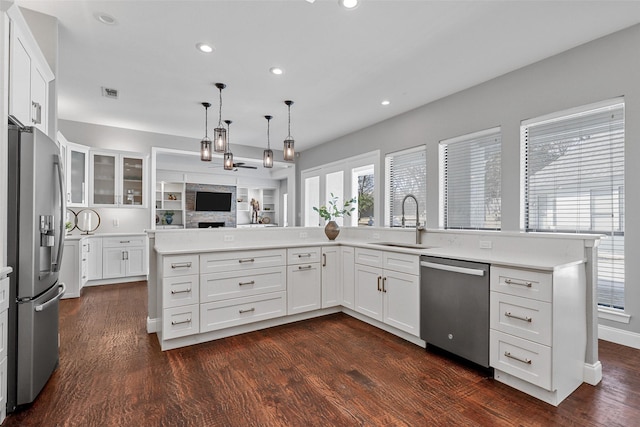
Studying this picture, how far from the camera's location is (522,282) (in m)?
2.02

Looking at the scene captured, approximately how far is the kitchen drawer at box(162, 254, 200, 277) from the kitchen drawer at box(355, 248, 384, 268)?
162 centimetres

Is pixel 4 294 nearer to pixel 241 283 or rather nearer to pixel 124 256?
pixel 241 283

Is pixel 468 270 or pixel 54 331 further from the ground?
pixel 468 270

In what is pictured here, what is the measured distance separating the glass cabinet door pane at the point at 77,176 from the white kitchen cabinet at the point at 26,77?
314cm

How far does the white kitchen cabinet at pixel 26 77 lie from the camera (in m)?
1.76

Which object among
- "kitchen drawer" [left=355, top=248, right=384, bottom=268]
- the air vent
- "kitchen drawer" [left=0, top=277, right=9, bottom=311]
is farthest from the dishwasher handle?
the air vent

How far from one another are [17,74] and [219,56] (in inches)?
66.1

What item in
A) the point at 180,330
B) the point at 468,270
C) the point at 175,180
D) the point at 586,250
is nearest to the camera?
the point at 586,250

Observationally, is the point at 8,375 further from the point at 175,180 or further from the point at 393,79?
the point at 175,180

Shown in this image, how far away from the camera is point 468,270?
2.31 meters

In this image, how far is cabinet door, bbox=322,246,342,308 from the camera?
11.6 feet

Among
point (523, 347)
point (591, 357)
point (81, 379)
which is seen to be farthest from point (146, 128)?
point (591, 357)

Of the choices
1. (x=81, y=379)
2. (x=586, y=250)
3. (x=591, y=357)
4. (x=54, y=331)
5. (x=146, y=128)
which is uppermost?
(x=146, y=128)

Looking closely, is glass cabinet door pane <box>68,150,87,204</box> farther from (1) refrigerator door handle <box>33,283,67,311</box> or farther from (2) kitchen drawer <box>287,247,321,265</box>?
(2) kitchen drawer <box>287,247,321,265</box>
